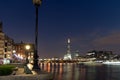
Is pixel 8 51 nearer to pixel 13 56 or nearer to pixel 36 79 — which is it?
pixel 13 56

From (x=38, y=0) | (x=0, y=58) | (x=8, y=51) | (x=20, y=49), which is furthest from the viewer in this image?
(x=20, y=49)

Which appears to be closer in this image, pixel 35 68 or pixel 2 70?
pixel 2 70

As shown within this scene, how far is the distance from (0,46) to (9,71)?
3349 inches

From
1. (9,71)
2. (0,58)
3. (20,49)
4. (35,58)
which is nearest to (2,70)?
(9,71)

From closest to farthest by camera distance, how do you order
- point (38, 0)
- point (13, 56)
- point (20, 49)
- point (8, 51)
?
1. point (38, 0)
2. point (8, 51)
3. point (13, 56)
4. point (20, 49)

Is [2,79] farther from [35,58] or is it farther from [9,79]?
[35,58]

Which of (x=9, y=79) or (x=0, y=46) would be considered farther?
(x=0, y=46)

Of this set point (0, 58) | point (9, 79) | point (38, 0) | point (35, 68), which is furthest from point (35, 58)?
point (0, 58)

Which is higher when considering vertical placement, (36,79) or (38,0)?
(38,0)

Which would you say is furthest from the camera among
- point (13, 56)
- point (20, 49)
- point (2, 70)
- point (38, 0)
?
point (20, 49)

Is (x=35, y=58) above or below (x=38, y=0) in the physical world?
below

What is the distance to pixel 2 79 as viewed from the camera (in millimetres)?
22016

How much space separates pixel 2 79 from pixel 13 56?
119977mm

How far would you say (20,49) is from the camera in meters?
194
